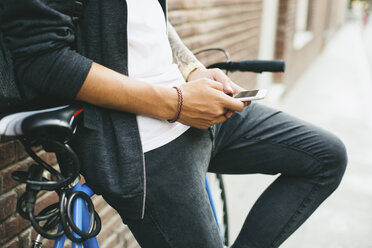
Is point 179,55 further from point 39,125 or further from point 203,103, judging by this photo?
point 39,125

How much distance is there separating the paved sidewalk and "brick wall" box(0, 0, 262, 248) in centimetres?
108

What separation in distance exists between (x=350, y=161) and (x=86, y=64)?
11.8 ft

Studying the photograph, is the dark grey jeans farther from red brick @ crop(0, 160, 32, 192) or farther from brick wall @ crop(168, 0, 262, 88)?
brick wall @ crop(168, 0, 262, 88)

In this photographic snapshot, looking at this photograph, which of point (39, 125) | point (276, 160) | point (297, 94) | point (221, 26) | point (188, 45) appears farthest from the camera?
point (297, 94)

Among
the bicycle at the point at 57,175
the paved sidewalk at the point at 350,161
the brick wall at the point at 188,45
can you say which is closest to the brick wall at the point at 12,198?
the brick wall at the point at 188,45

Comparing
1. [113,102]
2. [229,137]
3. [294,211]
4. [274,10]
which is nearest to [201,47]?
[229,137]

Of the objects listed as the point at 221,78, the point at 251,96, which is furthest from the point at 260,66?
the point at 251,96

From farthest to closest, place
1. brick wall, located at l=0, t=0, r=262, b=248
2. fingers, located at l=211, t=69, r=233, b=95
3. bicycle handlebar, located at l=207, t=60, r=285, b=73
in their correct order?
bicycle handlebar, located at l=207, t=60, r=285, b=73 < brick wall, located at l=0, t=0, r=262, b=248 < fingers, located at l=211, t=69, r=233, b=95

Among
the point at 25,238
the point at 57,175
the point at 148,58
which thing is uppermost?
the point at 148,58

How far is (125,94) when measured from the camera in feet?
3.06

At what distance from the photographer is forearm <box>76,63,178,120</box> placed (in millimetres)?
903

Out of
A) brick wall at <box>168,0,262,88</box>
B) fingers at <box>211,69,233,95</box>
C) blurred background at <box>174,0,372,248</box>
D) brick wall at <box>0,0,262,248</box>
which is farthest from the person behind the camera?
blurred background at <box>174,0,372,248</box>

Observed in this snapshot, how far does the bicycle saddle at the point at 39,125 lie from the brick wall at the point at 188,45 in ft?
1.62

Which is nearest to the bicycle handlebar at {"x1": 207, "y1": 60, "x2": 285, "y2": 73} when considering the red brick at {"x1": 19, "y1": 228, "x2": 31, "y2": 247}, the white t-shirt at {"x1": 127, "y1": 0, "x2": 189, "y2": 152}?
the white t-shirt at {"x1": 127, "y1": 0, "x2": 189, "y2": 152}
